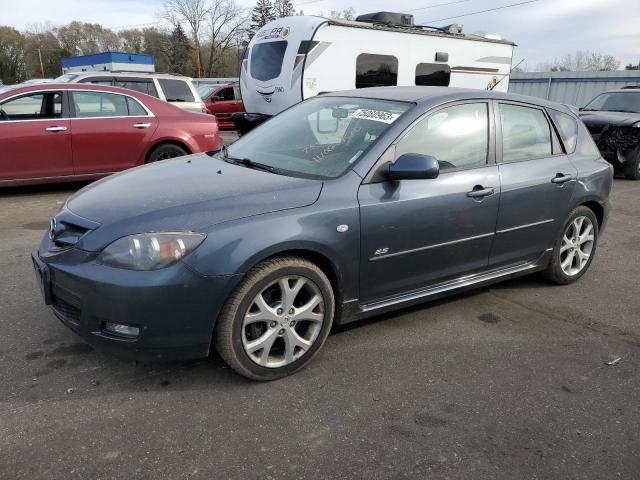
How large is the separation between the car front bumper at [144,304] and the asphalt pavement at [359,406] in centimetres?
31

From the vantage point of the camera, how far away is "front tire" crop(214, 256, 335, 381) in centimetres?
281

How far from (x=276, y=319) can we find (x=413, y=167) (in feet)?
3.86

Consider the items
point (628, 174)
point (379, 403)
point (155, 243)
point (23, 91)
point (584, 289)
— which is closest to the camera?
point (155, 243)

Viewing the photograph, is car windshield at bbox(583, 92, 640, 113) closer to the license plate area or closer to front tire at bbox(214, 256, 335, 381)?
front tire at bbox(214, 256, 335, 381)

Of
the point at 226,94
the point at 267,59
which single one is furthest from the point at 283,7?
the point at 267,59

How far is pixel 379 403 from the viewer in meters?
2.85

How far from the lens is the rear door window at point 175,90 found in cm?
1075

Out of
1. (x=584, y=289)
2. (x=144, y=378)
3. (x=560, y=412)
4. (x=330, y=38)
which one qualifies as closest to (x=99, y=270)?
(x=144, y=378)

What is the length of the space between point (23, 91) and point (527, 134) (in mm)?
6082

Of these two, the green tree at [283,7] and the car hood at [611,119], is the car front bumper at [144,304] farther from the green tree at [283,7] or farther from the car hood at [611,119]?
the green tree at [283,7]

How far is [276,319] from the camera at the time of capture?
9.68ft

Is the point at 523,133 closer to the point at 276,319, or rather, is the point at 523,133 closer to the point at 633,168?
the point at 276,319

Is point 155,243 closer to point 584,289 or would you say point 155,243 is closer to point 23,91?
point 584,289

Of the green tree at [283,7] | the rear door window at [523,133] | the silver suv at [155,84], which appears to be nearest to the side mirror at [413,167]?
the rear door window at [523,133]
